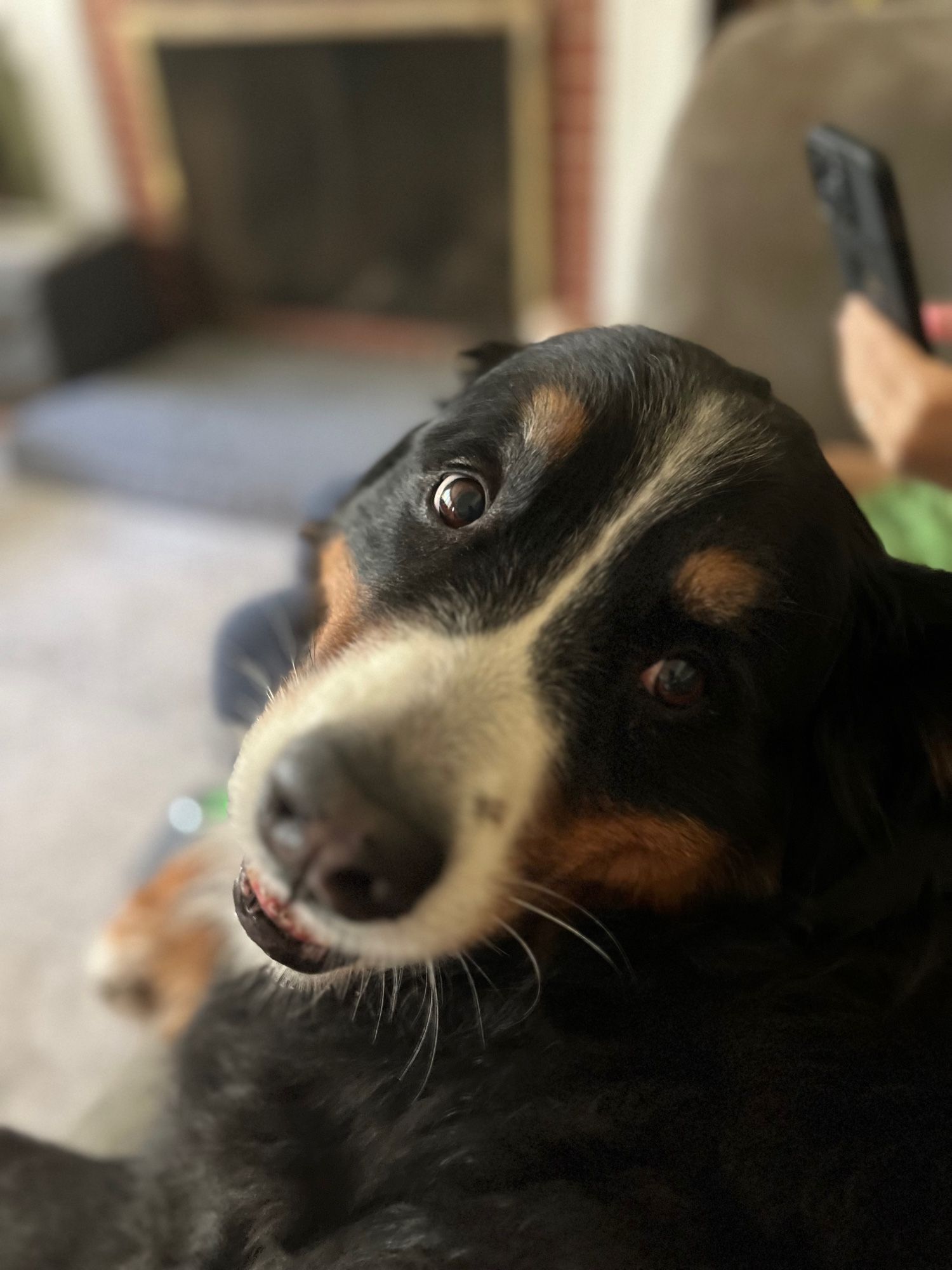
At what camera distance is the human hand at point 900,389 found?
4.43 feet

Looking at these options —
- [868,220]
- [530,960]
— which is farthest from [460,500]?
[868,220]

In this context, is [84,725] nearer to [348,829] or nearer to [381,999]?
[381,999]

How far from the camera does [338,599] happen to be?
1.10m

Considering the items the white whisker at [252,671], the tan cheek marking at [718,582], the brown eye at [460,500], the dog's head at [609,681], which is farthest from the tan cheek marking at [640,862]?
the white whisker at [252,671]

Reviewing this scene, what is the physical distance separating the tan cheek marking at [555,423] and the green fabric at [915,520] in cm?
48

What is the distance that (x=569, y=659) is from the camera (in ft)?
2.99

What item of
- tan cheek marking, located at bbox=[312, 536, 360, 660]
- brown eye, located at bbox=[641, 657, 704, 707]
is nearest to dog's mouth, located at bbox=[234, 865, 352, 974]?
tan cheek marking, located at bbox=[312, 536, 360, 660]

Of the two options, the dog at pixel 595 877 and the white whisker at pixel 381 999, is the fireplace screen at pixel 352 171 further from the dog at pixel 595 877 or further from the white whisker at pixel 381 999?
the white whisker at pixel 381 999

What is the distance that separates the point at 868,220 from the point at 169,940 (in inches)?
67.8

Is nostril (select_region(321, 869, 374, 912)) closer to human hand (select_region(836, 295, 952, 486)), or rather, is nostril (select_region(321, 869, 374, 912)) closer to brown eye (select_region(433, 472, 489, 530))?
brown eye (select_region(433, 472, 489, 530))

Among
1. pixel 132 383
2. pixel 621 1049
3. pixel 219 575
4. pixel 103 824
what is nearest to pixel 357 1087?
pixel 621 1049

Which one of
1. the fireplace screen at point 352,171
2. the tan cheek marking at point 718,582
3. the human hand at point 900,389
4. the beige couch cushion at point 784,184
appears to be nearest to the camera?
the tan cheek marking at point 718,582

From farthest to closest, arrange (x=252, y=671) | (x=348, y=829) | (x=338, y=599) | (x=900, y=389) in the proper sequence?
1. (x=252, y=671)
2. (x=900, y=389)
3. (x=338, y=599)
4. (x=348, y=829)

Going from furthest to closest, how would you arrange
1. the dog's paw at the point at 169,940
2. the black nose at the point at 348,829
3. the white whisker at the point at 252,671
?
the dog's paw at the point at 169,940 < the white whisker at the point at 252,671 < the black nose at the point at 348,829
